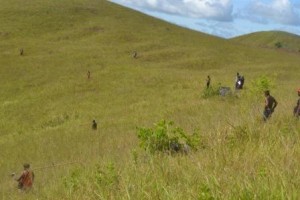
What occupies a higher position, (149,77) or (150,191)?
(150,191)

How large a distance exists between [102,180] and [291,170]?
2350mm

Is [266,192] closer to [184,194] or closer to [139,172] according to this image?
[184,194]

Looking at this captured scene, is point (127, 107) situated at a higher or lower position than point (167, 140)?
lower

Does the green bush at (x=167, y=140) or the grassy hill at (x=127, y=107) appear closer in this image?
the grassy hill at (x=127, y=107)

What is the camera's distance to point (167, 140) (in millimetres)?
8039

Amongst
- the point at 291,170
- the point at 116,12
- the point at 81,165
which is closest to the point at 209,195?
the point at 291,170

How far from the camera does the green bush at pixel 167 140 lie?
7.55 meters

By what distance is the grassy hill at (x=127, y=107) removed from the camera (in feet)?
16.3

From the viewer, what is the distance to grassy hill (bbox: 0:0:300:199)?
16.3 ft

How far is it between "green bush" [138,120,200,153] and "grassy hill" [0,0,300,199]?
0.20m

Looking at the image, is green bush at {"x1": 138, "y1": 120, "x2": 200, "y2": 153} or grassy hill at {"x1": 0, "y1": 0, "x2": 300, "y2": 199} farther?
green bush at {"x1": 138, "y1": 120, "x2": 200, "y2": 153}

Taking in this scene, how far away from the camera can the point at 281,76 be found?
5350cm

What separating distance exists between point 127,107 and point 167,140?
34148mm

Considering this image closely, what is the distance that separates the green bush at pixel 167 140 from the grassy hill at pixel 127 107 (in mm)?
204
